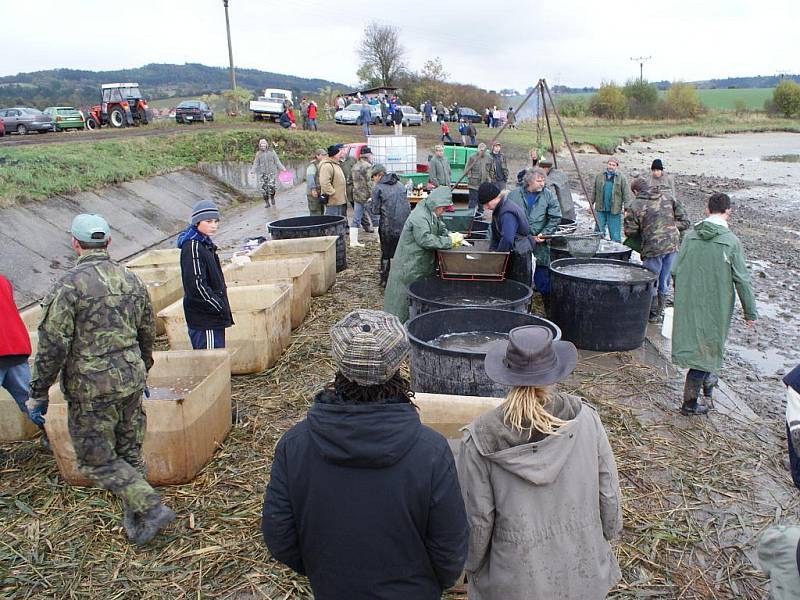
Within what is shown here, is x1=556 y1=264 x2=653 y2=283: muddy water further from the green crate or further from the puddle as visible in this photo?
the puddle

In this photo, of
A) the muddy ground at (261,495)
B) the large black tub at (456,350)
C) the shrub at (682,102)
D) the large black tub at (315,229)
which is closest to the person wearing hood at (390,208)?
the large black tub at (315,229)

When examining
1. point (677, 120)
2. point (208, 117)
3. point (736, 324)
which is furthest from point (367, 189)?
point (677, 120)

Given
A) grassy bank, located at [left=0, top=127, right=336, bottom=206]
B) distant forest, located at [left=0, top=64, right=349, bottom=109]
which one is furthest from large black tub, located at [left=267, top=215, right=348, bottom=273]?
distant forest, located at [left=0, top=64, right=349, bottom=109]

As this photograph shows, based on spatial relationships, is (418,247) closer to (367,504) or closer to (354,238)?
(367,504)

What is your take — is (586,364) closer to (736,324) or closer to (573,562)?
(736,324)

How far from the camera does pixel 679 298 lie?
518 cm

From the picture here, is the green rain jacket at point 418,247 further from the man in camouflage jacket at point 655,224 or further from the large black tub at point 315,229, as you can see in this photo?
the large black tub at point 315,229

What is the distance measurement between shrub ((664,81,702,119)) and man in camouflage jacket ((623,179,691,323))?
6021 cm

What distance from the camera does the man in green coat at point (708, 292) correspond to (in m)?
4.90

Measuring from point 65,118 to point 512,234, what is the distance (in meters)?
27.3

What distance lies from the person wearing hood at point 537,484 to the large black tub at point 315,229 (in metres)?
7.06

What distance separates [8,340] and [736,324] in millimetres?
8142

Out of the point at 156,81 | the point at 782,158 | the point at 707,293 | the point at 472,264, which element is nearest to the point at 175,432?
the point at 472,264

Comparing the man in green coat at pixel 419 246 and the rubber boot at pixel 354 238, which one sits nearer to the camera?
the man in green coat at pixel 419 246
